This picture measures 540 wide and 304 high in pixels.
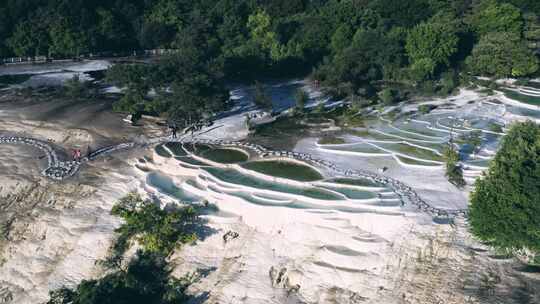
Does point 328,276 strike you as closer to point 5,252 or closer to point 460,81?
point 5,252

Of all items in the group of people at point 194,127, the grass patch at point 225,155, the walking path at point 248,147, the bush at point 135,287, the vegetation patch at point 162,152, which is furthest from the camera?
the group of people at point 194,127

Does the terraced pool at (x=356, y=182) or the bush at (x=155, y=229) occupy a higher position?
the terraced pool at (x=356, y=182)

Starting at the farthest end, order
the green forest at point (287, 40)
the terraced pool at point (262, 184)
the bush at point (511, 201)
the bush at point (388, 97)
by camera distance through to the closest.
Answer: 1. the bush at point (388, 97)
2. the green forest at point (287, 40)
3. the terraced pool at point (262, 184)
4. the bush at point (511, 201)

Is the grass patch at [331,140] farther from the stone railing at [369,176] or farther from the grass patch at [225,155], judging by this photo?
the grass patch at [225,155]

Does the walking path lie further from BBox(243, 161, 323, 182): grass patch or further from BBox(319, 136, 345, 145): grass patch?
BBox(319, 136, 345, 145): grass patch

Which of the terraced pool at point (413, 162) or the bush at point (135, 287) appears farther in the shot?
the terraced pool at point (413, 162)

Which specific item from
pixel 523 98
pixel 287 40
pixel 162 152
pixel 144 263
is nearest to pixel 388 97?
pixel 523 98

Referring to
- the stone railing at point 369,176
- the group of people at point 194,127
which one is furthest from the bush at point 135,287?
the group of people at point 194,127
